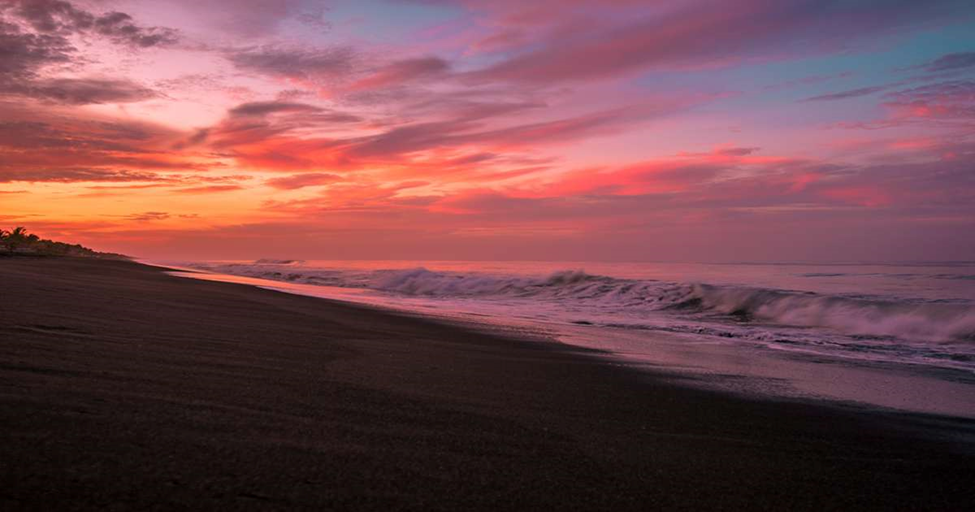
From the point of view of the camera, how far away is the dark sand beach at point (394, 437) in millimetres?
1770

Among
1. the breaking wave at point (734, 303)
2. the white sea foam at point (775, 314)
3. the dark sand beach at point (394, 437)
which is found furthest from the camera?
the breaking wave at point (734, 303)

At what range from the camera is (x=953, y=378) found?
582 cm

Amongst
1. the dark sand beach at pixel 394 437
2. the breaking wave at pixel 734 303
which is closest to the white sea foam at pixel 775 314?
the breaking wave at pixel 734 303

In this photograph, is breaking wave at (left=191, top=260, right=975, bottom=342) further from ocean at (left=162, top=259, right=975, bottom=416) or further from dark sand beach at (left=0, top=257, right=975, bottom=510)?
dark sand beach at (left=0, top=257, right=975, bottom=510)

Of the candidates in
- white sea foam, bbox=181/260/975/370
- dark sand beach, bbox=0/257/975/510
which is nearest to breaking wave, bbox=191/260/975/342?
white sea foam, bbox=181/260/975/370

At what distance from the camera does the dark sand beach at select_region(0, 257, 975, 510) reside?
5.81ft

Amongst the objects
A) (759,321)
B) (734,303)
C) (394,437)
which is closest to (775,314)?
(759,321)

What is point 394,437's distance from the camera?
2.44m

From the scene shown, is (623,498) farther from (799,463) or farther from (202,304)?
(202,304)

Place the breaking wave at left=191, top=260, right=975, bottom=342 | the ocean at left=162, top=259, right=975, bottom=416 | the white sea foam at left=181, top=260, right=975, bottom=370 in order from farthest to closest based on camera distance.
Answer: the breaking wave at left=191, top=260, right=975, bottom=342
the white sea foam at left=181, top=260, right=975, bottom=370
the ocean at left=162, top=259, right=975, bottom=416

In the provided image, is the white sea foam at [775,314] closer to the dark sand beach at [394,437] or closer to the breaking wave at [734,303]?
the breaking wave at [734,303]

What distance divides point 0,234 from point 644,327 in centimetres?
2457

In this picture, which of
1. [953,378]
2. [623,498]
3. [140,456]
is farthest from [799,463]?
[953,378]

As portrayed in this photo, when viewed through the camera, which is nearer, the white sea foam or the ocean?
the ocean
